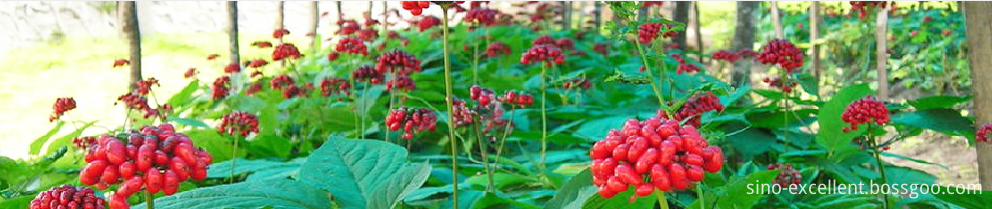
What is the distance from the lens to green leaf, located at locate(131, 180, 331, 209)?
132cm

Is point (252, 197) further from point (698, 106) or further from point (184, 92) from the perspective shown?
point (184, 92)

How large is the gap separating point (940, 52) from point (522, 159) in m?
8.01

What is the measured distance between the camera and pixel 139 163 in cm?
A: 107

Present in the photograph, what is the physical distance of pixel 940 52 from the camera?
9367mm

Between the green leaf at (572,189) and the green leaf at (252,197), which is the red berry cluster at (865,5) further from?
the green leaf at (252,197)

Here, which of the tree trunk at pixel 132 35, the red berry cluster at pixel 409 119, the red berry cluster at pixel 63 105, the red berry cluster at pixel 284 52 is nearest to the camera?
the red berry cluster at pixel 409 119

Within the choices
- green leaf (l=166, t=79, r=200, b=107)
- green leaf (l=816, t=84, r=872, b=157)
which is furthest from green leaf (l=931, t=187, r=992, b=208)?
green leaf (l=166, t=79, r=200, b=107)

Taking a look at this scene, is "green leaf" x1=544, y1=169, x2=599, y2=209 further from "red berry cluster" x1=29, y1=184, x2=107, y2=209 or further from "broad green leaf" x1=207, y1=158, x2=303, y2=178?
"broad green leaf" x1=207, y1=158, x2=303, y2=178

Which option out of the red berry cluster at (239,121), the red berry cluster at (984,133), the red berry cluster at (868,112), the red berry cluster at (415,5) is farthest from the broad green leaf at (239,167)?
the red berry cluster at (984,133)

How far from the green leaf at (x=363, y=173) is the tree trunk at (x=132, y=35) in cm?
389

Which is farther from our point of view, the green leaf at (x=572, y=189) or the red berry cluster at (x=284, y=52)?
the red berry cluster at (x=284, y=52)

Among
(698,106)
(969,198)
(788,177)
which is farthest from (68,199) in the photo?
(788,177)

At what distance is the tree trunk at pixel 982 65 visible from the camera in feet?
8.54

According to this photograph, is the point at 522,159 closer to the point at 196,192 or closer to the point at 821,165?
the point at 821,165
